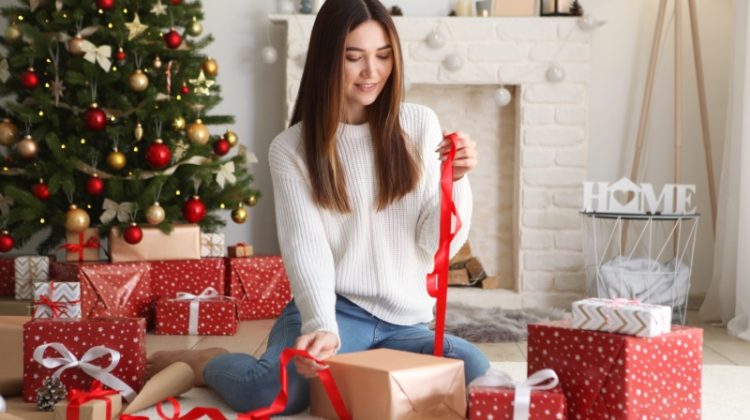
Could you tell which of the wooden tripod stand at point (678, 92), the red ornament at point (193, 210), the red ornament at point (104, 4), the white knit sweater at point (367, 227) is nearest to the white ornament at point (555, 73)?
the wooden tripod stand at point (678, 92)

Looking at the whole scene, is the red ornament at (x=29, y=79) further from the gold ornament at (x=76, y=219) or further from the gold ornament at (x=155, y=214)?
the gold ornament at (x=155, y=214)

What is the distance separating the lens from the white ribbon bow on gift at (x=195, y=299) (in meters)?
3.16

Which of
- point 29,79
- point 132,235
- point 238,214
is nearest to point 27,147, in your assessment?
point 29,79

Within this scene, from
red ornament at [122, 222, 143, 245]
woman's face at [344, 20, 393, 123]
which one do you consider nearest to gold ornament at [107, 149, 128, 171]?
red ornament at [122, 222, 143, 245]

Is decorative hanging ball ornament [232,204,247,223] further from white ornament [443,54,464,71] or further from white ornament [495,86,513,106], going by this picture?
white ornament [495,86,513,106]

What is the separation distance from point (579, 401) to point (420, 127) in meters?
0.71

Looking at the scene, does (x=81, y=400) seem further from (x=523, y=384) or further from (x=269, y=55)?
(x=269, y=55)

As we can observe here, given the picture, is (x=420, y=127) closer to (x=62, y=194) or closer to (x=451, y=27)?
(x=62, y=194)

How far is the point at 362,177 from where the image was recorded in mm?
2025

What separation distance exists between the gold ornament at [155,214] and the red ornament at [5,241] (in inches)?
19.7

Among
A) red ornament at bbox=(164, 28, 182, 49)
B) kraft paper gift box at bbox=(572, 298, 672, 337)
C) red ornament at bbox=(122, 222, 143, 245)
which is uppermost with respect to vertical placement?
red ornament at bbox=(164, 28, 182, 49)

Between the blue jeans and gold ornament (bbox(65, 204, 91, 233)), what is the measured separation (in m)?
1.34

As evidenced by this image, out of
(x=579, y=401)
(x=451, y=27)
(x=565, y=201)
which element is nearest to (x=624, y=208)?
(x=565, y=201)

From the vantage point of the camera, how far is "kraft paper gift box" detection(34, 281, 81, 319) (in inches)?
84.9
